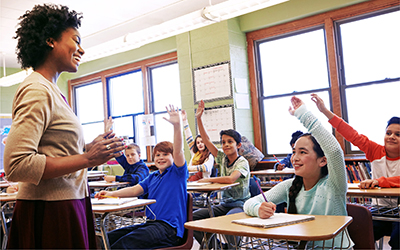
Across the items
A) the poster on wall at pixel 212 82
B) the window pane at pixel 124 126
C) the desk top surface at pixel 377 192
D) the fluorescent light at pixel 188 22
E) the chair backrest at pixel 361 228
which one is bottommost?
the chair backrest at pixel 361 228

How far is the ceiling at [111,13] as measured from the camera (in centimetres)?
520

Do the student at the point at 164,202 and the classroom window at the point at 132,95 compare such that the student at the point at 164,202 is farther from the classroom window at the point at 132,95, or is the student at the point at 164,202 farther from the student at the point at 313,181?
the classroom window at the point at 132,95

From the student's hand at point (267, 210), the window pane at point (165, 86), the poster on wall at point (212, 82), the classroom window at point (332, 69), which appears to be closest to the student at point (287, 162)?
the classroom window at point (332, 69)

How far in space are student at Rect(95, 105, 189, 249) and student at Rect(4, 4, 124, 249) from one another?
106 centimetres

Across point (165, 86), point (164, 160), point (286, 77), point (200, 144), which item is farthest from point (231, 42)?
point (164, 160)

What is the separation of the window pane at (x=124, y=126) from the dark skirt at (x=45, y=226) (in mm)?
6318

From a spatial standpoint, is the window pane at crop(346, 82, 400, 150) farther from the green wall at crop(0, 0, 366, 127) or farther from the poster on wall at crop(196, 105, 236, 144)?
the poster on wall at crop(196, 105, 236, 144)

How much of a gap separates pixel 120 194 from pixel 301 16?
12.0 feet

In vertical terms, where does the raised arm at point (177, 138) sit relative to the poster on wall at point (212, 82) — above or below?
below

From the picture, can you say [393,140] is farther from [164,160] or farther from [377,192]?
[164,160]

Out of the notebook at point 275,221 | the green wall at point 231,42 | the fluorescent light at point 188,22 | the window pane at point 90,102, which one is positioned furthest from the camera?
the window pane at point 90,102

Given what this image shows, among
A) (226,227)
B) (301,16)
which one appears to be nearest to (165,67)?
(301,16)

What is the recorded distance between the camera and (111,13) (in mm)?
5617

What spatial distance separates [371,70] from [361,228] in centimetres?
338
